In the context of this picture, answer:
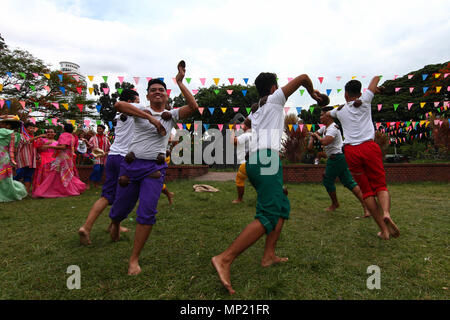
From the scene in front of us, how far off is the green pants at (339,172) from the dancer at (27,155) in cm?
739

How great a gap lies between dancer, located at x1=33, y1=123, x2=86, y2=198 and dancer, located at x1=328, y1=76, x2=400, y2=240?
256 inches

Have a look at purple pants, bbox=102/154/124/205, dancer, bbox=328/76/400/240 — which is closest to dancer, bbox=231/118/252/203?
dancer, bbox=328/76/400/240

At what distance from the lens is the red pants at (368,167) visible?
288 cm

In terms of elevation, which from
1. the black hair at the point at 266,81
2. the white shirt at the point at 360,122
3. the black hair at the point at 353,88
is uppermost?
the black hair at the point at 353,88

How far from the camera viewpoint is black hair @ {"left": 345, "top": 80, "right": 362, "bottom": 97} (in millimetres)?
3125

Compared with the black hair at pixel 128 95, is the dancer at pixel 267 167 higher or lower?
lower

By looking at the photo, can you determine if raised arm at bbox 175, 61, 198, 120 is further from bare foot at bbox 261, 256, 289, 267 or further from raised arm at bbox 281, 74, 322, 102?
bare foot at bbox 261, 256, 289, 267

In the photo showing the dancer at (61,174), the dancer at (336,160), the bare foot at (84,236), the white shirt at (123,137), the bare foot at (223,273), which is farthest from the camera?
the dancer at (61,174)

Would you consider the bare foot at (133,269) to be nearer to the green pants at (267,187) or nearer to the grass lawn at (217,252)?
the grass lawn at (217,252)

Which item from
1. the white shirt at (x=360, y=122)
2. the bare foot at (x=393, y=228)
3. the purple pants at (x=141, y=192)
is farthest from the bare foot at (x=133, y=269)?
the white shirt at (x=360, y=122)

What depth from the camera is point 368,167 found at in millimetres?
2916

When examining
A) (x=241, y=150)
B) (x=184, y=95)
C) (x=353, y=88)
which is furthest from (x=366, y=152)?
(x=241, y=150)
